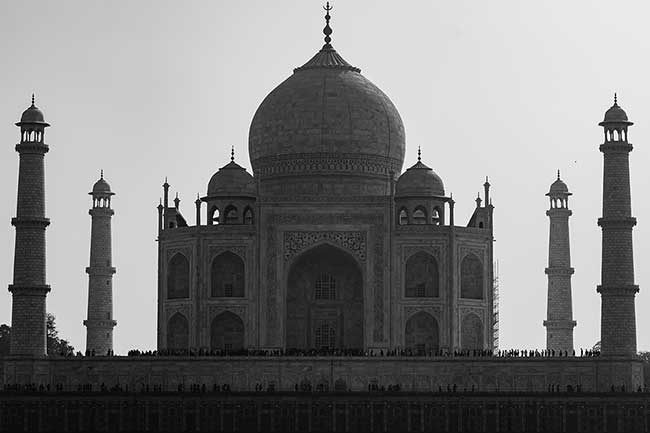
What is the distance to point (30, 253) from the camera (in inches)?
2050

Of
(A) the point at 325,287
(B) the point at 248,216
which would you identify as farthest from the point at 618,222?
(B) the point at 248,216

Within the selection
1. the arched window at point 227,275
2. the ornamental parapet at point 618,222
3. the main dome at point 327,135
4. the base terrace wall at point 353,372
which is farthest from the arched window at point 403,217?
the base terrace wall at point 353,372

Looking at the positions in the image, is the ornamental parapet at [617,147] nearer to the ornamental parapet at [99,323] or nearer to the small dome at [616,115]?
the small dome at [616,115]

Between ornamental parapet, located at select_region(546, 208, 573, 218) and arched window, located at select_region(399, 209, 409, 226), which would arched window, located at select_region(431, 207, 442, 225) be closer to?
arched window, located at select_region(399, 209, 409, 226)

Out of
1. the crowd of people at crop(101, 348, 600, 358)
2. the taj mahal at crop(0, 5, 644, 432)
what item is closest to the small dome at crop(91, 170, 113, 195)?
the taj mahal at crop(0, 5, 644, 432)

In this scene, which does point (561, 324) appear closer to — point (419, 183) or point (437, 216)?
point (437, 216)

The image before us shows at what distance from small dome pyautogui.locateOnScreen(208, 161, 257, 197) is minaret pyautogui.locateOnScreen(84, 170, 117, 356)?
5528 mm

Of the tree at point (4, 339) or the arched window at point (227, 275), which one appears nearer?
the arched window at point (227, 275)

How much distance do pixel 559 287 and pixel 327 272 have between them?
8283 millimetres

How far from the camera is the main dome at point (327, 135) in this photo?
58.3 meters

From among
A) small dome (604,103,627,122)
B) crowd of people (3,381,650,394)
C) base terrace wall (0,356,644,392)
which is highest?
small dome (604,103,627,122)

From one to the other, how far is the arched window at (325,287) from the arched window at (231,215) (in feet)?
9.47

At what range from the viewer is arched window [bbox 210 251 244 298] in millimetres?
55531

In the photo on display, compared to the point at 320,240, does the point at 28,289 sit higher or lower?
lower
